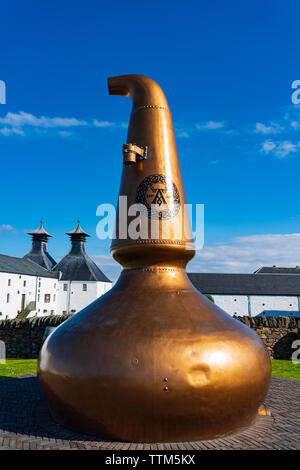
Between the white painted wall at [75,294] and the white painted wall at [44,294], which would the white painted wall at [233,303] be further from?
the white painted wall at [75,294]

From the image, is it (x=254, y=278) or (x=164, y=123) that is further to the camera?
(x=254, y=278)

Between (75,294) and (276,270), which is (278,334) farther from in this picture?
(276,270)

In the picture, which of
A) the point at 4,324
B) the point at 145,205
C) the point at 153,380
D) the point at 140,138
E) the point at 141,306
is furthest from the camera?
the point at 4,324

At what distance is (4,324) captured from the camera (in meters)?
19.2

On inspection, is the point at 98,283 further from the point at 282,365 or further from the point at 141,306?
the point at 141,306

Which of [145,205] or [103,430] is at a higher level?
[145,205]

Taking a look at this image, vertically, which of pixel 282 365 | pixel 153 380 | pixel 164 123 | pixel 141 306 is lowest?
pixel 282 365

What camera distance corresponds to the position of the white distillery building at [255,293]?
5328 centimetres

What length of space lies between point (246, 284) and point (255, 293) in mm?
3059

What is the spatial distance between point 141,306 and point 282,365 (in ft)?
42.9

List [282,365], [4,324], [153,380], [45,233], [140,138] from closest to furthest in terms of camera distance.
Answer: [153,380] < [140,138] < [282,365] < [4,324] < [45,233]


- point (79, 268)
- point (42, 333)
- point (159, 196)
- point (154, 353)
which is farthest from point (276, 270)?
point (154, 353)

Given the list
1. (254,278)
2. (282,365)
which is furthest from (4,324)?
(254,278)
